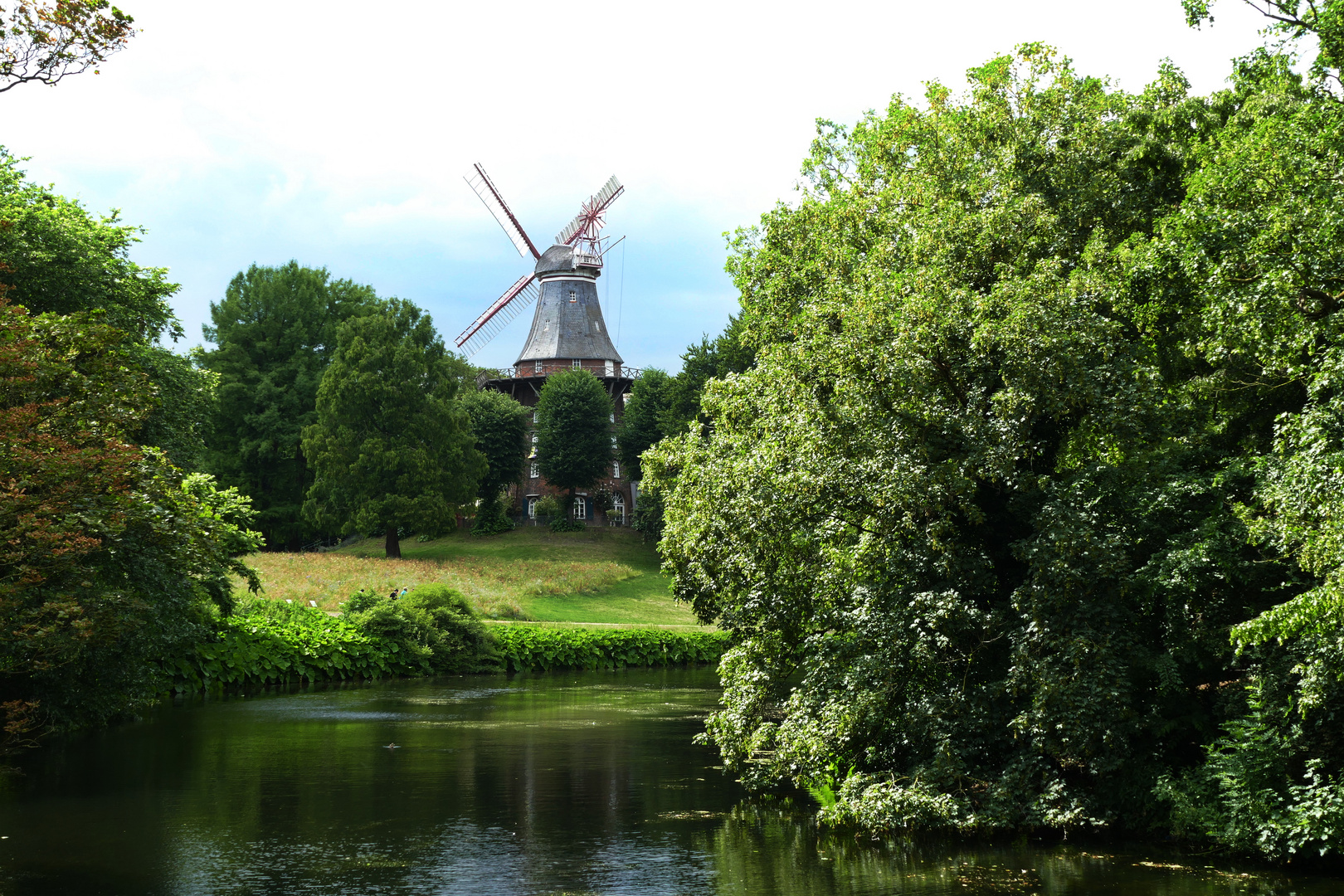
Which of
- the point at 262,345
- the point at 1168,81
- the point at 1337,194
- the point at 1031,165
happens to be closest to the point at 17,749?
the point at 1031,165

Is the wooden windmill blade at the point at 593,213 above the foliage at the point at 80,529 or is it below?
above

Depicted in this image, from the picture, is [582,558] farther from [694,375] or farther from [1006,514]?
[1006,514]

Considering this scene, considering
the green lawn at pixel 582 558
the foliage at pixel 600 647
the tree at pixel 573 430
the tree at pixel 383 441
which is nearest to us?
the foliage at pixel 600 647

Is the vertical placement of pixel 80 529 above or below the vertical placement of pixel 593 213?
below

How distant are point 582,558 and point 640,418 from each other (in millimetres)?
11657

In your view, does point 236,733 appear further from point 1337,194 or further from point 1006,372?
point 1337,194

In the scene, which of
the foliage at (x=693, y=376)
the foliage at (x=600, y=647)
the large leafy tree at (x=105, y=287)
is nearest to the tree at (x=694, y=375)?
the foliage at (x=693, y=376)

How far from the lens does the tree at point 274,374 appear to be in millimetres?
64188

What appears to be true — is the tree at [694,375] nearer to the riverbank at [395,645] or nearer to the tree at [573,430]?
the tree at [573,430]

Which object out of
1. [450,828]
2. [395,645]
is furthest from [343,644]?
[450,828]

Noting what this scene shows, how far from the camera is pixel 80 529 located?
18.6 metres

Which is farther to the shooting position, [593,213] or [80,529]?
[593,213]

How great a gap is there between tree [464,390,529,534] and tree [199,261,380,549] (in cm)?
1033

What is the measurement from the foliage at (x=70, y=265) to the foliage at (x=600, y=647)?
17.6 m
